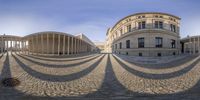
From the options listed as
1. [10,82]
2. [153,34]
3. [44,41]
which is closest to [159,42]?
[153,34]

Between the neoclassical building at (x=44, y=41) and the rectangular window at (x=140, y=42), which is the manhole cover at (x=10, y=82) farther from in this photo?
the rectangular window at (x=140, y=42)

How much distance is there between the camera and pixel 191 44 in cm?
4519

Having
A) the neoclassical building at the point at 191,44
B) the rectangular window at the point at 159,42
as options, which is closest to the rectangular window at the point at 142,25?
the rectangular window at the point at 159,42

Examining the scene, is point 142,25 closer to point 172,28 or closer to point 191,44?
point 172,28

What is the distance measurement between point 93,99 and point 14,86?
12.4ft

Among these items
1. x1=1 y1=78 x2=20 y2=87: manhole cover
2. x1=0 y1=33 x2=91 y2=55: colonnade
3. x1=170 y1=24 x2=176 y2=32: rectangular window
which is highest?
x1=170 y1=24 x2=176 y2=32: rectangular window

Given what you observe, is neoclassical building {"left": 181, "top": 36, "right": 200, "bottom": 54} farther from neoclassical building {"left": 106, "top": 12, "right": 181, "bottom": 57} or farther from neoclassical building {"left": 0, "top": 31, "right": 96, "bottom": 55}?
neoclassical building {"left": 0, "top": 31, "right": 96, "bottom": 55}

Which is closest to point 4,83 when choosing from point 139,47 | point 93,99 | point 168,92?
point 93,99

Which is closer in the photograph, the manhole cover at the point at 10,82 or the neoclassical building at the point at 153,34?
the manhole cover at the point at 10,82

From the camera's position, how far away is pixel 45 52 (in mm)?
25938

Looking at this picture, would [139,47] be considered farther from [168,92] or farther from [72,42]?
[168,92]

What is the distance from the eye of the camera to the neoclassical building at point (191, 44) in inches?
1428

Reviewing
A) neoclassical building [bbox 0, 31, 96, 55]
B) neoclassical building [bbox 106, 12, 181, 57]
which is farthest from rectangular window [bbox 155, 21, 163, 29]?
neoclassical building [bbox 0, 31, 96, 55]

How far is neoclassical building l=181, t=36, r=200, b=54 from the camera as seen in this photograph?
119 feet
